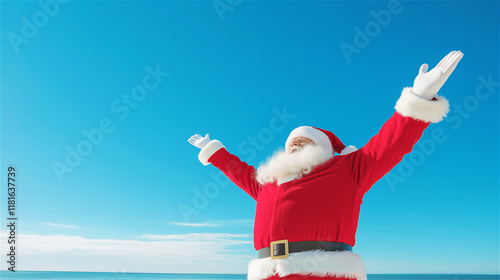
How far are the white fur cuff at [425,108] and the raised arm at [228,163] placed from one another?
113 cm

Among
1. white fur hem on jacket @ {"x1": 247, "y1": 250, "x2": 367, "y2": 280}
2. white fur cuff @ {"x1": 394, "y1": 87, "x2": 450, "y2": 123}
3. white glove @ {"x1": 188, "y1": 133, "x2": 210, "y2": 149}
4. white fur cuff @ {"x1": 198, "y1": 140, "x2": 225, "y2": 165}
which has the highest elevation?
white glove @ {"x1": 188, "y1": 133, "x2": 210, "y2": 149}

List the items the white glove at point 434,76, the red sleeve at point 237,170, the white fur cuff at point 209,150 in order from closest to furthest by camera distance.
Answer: the white glove at point 434,76, the red sleeve at point 237,170, the white fur cuff at point 209,150

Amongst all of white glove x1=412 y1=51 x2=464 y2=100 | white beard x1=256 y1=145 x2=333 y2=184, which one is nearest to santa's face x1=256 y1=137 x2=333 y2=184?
white beard x1=256 y1=145 x2=333 y2=184

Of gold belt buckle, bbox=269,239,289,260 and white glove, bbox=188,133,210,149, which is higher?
white glove, bbox=188,133,210,149

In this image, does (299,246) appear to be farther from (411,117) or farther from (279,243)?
(411,117)

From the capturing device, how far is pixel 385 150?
211cm

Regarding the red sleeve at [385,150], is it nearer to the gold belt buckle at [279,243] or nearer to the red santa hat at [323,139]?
the red santa hat at [323,139]

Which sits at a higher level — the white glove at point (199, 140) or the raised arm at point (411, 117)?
the white glove at point (199, 140)

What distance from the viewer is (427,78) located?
6.44 ft

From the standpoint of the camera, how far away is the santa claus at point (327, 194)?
1.98 metres

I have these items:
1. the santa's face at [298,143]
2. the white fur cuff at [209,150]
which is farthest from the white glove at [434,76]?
the white fur cuff at [209,150]

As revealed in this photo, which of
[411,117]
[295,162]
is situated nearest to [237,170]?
[295,162]

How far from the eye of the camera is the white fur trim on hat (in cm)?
263

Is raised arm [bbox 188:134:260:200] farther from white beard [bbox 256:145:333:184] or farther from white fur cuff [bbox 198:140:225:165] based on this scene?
white beard [bbox 256:145:333:184]
